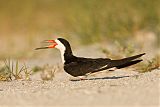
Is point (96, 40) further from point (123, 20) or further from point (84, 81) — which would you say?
point (84, 81)

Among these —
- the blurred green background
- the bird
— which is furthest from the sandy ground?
the blurred green background

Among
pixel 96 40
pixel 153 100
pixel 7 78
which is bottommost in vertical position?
pixel 153 100

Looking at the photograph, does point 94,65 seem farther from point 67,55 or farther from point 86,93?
point 86,93

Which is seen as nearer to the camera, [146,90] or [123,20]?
[146,90]

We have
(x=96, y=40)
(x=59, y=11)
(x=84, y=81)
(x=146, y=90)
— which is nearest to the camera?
(x=146, y=90)

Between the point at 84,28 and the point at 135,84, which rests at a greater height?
the point at 84,28

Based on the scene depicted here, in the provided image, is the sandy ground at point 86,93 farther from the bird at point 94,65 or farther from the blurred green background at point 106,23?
the blurred green background at point 106,23

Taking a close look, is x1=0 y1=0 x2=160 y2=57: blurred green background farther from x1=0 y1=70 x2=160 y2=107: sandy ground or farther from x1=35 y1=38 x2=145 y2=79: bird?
x1=0 y1=70 x2=160 y2=107: sandy ground

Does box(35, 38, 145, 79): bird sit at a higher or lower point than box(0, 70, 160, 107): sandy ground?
higher

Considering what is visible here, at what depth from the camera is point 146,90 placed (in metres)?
6.27

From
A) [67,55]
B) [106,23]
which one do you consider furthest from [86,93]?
[106,23]

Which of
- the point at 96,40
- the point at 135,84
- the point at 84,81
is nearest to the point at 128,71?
the point at 84,81

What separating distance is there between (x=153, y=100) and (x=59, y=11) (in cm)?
1465

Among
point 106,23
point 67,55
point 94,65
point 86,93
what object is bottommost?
point 86,93
